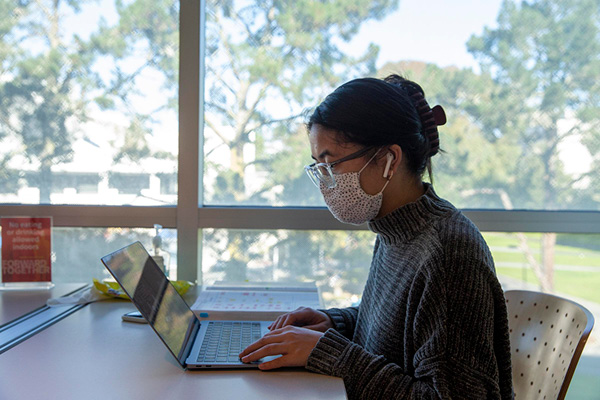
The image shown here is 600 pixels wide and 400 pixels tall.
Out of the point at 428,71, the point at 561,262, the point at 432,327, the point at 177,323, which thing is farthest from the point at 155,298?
the point at 561,262

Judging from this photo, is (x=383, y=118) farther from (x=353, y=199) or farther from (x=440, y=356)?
(x=440, y=356)

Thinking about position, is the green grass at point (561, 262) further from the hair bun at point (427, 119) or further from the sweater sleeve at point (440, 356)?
the sweater sleeve at point (440, 356)

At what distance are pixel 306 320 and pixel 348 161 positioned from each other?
43 cm

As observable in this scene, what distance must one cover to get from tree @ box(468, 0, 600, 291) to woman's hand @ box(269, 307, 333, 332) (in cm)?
117

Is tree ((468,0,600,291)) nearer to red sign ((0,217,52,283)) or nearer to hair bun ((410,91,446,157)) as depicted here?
hair bun ((410,91,446,157))

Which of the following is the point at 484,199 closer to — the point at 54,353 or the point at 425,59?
the point at 425,59

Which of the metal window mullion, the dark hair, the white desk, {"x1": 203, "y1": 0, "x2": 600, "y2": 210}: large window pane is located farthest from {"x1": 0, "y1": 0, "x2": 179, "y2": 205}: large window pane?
the dark hair

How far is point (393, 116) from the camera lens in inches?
43.6

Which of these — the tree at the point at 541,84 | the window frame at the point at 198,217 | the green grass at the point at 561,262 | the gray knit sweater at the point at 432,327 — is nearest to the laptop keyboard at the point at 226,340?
the gray knit sweater at the point at 432,327

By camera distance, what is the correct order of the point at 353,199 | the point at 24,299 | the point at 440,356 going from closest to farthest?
the point at 440,356 < the point at 353,199 < the point at 24,299

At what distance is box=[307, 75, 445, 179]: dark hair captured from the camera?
111cm

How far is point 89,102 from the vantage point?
2062 millimetres

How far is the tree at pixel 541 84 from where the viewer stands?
204cm

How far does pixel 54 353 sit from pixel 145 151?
3.71 ft
